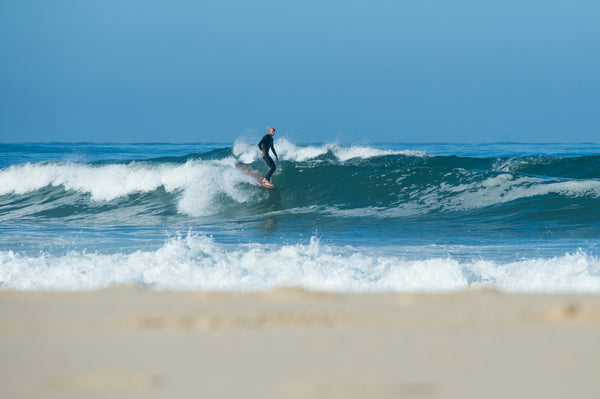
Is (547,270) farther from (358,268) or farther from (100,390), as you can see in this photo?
(100,390)

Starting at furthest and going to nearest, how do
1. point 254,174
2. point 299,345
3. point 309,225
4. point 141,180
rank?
point 141,180, point 254,174, point 309,225, point 299,345

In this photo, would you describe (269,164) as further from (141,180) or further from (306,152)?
(306,152)

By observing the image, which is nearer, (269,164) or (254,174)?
(269,164)

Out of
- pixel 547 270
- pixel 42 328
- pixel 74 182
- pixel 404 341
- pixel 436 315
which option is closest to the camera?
pixel 404 341

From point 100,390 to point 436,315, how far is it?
2282 millimetres

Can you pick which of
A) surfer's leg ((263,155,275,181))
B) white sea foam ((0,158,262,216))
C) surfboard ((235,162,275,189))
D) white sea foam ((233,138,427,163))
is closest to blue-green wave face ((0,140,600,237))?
white sea foam ((0,158,262,216))

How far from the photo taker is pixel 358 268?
21.7ft

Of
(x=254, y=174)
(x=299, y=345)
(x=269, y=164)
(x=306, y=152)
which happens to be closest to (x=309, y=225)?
(x=269, y=164)

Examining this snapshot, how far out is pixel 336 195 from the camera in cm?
1595

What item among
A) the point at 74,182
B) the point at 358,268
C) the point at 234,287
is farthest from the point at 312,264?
the point at 74,182

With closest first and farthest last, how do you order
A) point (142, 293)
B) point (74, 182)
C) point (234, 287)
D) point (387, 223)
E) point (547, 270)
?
point (142, 293) → point (234, 287) → point (547, 270) → point (387, 223) → point (74, 182)

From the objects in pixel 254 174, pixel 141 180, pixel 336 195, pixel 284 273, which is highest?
pixel 254 174

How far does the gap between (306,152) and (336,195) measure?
316 inches

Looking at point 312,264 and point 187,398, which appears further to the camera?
point 312,264
